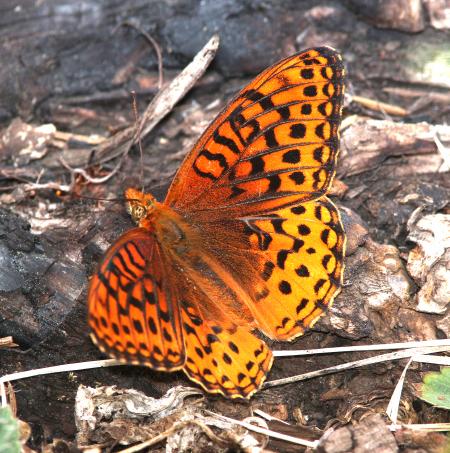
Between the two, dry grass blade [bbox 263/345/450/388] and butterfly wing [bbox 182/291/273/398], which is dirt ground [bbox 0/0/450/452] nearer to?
dry grass blade [bbox 263/345/450/388]

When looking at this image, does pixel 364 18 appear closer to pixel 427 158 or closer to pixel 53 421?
pixel 427 158

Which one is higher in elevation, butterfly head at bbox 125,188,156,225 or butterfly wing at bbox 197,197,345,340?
butterfly head at bbox 125,188,156,225

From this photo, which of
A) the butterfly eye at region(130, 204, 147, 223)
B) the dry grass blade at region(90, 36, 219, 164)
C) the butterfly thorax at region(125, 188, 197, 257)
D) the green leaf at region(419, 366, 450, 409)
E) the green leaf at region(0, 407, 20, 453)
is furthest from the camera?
the dry grass blade at region(90, 36, 219, 164)

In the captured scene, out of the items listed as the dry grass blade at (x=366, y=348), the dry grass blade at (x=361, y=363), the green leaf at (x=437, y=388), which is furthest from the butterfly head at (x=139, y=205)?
the green leaf at (x=437, y=388)

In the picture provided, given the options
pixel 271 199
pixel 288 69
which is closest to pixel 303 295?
pixel 271 199

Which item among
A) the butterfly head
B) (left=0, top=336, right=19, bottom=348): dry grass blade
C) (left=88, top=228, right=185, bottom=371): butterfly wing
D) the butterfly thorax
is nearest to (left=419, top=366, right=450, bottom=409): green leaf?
(left=88, top=228, right=185, bottom=371): butterfly wing

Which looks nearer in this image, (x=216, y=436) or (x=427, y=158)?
(x=216, y=436)

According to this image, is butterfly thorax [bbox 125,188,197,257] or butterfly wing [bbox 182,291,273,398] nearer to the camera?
butterfly wing [bbox 182,291,273,398]
